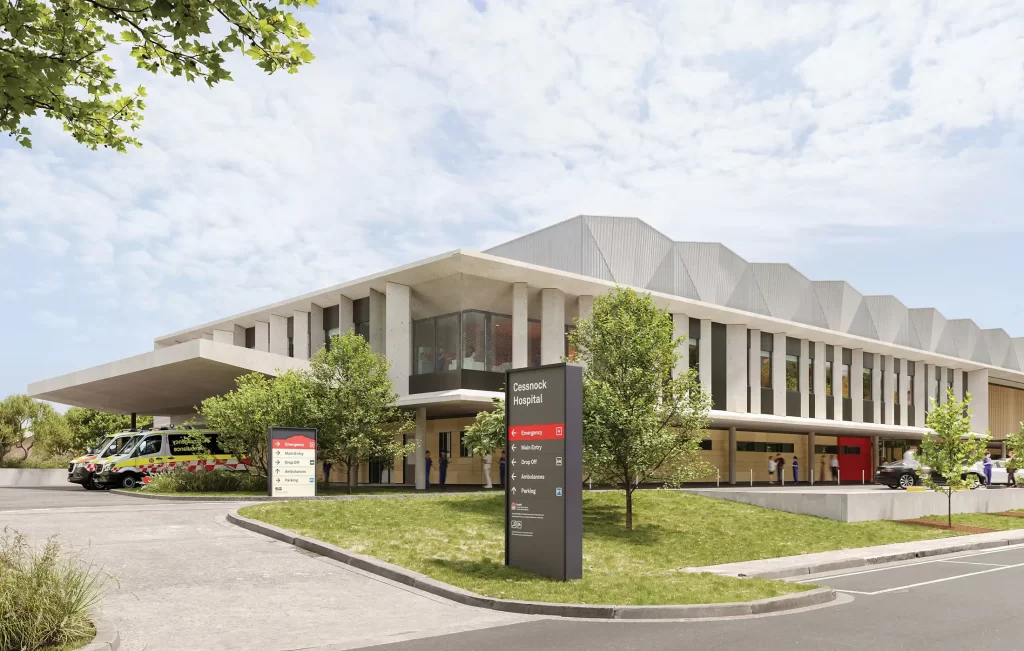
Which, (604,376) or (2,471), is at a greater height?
(604,376)

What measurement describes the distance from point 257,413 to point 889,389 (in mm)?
42833

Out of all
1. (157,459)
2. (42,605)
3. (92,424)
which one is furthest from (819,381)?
(92,424)

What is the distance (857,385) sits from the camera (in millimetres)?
53906

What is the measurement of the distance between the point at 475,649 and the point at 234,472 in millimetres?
24431

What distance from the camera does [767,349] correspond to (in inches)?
1896

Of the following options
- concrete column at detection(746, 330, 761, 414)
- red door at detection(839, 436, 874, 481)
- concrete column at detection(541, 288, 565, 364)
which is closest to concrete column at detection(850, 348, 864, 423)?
red door at detection(839, 436, 874, 481)

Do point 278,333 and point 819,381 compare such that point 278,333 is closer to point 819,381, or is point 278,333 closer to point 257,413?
point 257,413

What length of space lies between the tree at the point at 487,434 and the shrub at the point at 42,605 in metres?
14.9

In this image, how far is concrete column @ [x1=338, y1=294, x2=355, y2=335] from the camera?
3972 cm

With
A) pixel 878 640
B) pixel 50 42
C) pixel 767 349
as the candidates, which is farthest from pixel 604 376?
pixel 767 349

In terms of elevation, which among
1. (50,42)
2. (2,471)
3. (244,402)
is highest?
(50,42)

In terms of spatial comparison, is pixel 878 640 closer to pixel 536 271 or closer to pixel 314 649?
pixel 314 649

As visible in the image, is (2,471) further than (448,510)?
Yes

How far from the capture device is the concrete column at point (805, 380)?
4978 cm
